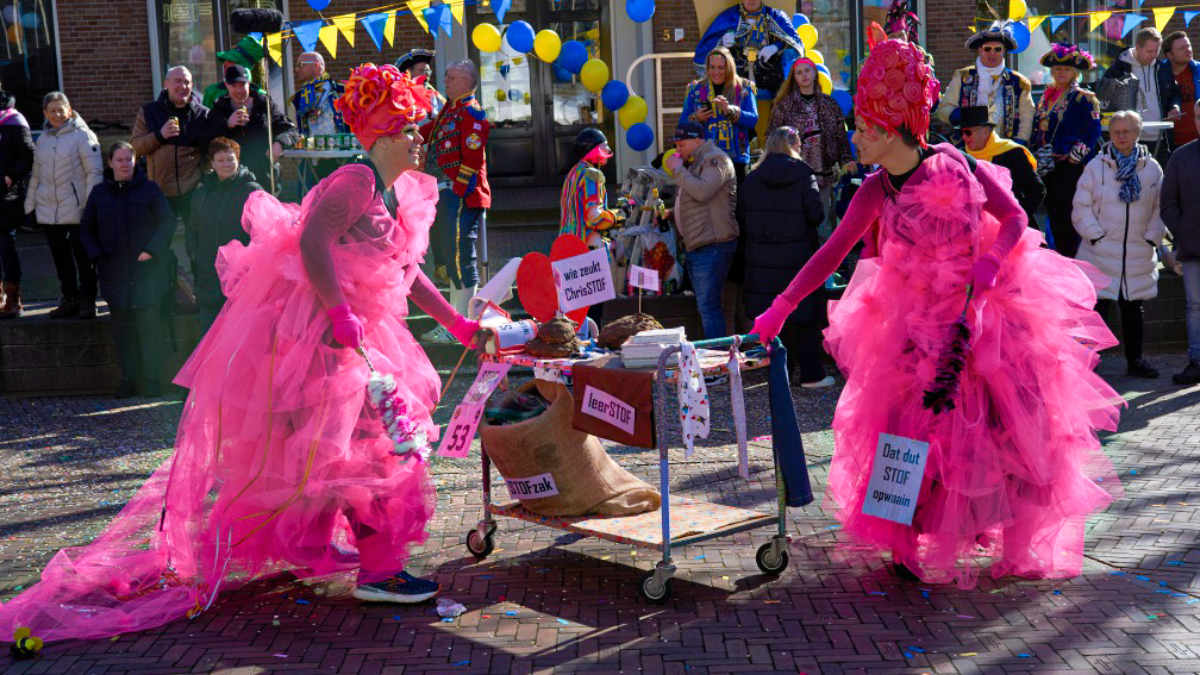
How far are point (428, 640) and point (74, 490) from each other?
10.5 feet

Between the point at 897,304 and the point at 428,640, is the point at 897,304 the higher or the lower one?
the higher one

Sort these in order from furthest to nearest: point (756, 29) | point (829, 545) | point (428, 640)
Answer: point (756, 29) < point (829, 545) < point (428, 640)

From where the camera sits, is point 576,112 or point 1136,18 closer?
point 1136,18

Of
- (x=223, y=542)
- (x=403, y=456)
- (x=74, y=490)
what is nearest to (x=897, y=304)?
(x=403, y=456)

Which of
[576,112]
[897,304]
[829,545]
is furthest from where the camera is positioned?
[576,112]

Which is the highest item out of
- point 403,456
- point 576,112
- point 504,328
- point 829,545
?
point 576,112

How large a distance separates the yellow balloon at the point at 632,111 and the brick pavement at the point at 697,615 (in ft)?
19.0

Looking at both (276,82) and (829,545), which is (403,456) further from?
(276,82)

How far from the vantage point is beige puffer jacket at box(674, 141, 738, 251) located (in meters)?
9.46

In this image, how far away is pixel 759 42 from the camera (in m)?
11.4

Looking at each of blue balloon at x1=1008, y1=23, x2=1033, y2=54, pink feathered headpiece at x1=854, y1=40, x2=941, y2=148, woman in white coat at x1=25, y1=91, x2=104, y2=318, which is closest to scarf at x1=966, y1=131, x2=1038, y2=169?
blue balloon at x1=1008, y1=23, x2=1033, y2=54

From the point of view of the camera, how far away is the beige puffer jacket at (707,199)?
946cm

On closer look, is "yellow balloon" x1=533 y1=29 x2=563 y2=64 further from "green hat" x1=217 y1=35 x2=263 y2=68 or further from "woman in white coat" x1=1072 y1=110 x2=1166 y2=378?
"woman in white coat" x1=1072 y1=110 x2=1166 y2=378

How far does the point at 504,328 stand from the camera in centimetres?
568
